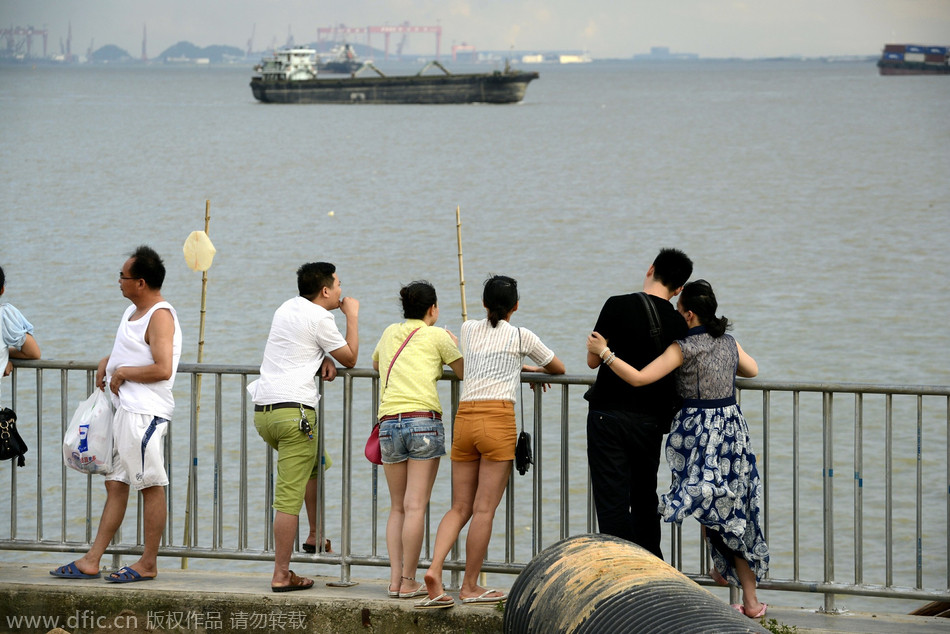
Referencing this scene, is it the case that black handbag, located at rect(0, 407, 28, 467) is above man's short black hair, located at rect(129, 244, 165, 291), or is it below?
below

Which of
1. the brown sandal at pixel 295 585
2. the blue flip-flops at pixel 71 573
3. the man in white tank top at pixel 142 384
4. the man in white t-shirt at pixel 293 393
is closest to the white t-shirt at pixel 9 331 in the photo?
the man in white tank top at pixel 142 384

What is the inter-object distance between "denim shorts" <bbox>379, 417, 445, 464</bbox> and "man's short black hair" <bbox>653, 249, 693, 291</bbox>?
49.5 inches

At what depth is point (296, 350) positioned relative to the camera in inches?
243

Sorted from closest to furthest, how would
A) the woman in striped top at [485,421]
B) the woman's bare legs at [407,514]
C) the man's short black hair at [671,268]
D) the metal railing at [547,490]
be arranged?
the man's short black hair at [671,268], the woman in striped top at [485,421], the woman's bare legs at [407,514], the metal railing at [547,490]

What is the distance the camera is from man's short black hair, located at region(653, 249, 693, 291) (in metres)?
5.79

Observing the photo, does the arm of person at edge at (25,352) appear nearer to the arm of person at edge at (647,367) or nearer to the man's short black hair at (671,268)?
the arm of person at edge at (647,367)

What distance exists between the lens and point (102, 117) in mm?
109312

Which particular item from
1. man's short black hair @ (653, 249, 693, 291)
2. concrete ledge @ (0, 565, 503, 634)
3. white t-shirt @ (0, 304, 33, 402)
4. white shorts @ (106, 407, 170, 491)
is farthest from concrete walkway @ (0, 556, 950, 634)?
man's short black hair @ (653, 249, 693, 291)

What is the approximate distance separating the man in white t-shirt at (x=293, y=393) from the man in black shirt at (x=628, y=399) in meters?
1.27

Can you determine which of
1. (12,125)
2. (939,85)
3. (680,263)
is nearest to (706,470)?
(680,263)

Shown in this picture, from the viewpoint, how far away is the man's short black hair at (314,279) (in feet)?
20.4

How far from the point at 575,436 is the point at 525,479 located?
1.51m

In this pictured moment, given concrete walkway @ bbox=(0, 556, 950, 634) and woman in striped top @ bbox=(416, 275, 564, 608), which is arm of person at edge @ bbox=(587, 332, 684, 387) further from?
concrete walkway @ bbox=(0, 556, 950, 634)

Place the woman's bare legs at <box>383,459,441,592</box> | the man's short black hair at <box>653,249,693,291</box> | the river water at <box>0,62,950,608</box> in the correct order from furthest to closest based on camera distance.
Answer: the river water at <box>0,62,950,608</box> < the woman's bare legs at <box>383,459,441,592</box> < the man's short black hair at <box>653,249,693,291</box>
